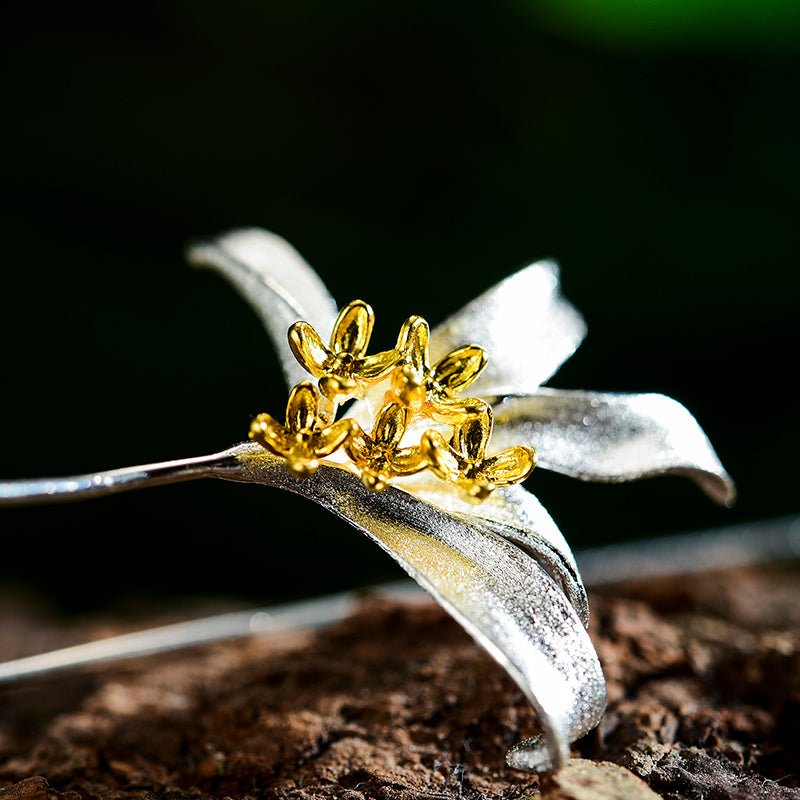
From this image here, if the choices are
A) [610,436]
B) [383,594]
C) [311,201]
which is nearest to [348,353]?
[610,436]

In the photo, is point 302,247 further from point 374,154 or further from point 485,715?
point 485,715

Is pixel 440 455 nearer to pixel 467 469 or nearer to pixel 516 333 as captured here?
pixel 467 469

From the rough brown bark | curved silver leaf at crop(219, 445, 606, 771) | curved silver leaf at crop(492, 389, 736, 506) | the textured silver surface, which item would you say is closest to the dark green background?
the textured silver surface

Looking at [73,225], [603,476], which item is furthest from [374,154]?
[603,476]

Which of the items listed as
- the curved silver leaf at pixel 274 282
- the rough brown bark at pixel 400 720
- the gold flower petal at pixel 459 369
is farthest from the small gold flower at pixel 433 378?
the rough brown bark at pixel 400 720

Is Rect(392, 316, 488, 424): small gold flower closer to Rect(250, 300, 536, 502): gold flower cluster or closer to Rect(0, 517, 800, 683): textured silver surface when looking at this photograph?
Rect(250, 300, 536, 502): gold flower cluster

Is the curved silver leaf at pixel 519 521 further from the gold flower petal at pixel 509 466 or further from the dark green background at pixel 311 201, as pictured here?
the dark green background at pixel 311 201
